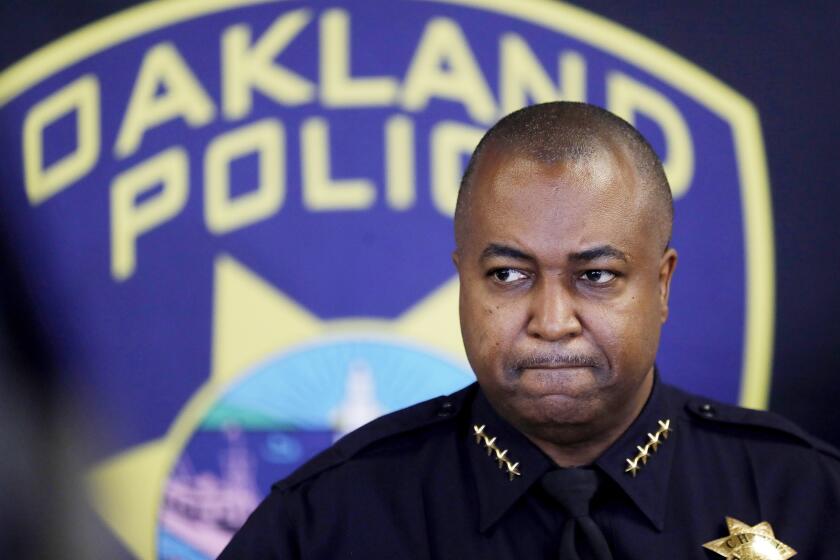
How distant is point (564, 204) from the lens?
52.1 inches

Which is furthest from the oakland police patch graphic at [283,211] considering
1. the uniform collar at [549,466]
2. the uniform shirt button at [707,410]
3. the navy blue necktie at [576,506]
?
the navy blue necktie at [576,506]

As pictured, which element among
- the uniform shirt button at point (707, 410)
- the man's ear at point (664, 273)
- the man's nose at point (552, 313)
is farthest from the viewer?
the uniform shirt button at point (707, 410)

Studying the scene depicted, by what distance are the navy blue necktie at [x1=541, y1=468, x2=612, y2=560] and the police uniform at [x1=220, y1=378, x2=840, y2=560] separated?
4 cm

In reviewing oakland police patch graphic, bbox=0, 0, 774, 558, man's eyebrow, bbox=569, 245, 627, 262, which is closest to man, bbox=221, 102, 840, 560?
man's eyebrow, bbox=569, 245, 627, 262

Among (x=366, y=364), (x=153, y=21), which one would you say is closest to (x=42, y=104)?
(x=153, y=21)

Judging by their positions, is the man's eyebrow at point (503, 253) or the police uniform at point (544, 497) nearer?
the man's eyebrow at point (503, 253)

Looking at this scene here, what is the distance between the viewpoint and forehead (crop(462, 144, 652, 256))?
4.34 ft

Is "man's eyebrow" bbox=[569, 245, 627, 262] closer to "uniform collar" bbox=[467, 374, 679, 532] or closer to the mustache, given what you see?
the mustache

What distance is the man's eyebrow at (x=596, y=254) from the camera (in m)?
1.32

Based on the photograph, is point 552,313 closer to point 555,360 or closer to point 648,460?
point 555,360

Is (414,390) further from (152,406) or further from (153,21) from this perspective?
(153,21)

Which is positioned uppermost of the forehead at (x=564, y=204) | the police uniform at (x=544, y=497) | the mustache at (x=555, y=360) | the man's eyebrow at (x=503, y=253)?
the forehead at (x=564, y=204)

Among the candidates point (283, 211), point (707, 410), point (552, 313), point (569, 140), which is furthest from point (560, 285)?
point (283, 211)

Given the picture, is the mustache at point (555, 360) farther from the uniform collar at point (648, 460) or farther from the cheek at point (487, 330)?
the uniform collar at point (648, 460)
